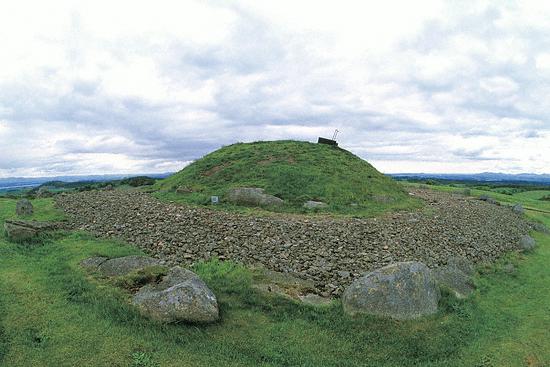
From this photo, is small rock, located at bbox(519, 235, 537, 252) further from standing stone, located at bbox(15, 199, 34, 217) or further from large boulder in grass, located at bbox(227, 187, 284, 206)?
standing stone, located at bbox(15, 199, 34, 217)

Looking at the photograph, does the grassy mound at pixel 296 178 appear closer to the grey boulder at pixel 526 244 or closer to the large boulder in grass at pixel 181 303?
the grey boulder at pixel 526 244

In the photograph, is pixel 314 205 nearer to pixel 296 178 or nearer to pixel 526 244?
pixel 296 178

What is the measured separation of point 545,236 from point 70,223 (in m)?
31.2

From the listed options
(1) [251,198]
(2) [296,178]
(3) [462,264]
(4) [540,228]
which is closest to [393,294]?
(3) [462,264]

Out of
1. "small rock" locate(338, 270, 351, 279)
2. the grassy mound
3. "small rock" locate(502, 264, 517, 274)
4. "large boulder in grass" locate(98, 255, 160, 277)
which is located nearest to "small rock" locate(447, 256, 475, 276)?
"small rock" locate(502, 264, 517, 274)

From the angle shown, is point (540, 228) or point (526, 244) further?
point (540, 228)

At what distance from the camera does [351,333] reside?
32.1ft

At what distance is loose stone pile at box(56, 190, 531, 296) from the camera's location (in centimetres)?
1359

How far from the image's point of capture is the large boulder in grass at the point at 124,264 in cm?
1239

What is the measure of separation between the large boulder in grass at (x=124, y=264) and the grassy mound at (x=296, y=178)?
10.1 m

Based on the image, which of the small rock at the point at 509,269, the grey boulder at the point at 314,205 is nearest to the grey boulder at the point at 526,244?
the small rock at the point at 509,269

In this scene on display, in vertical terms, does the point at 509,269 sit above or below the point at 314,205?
below

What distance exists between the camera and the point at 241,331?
966cm

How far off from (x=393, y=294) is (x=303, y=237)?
5.76 m
